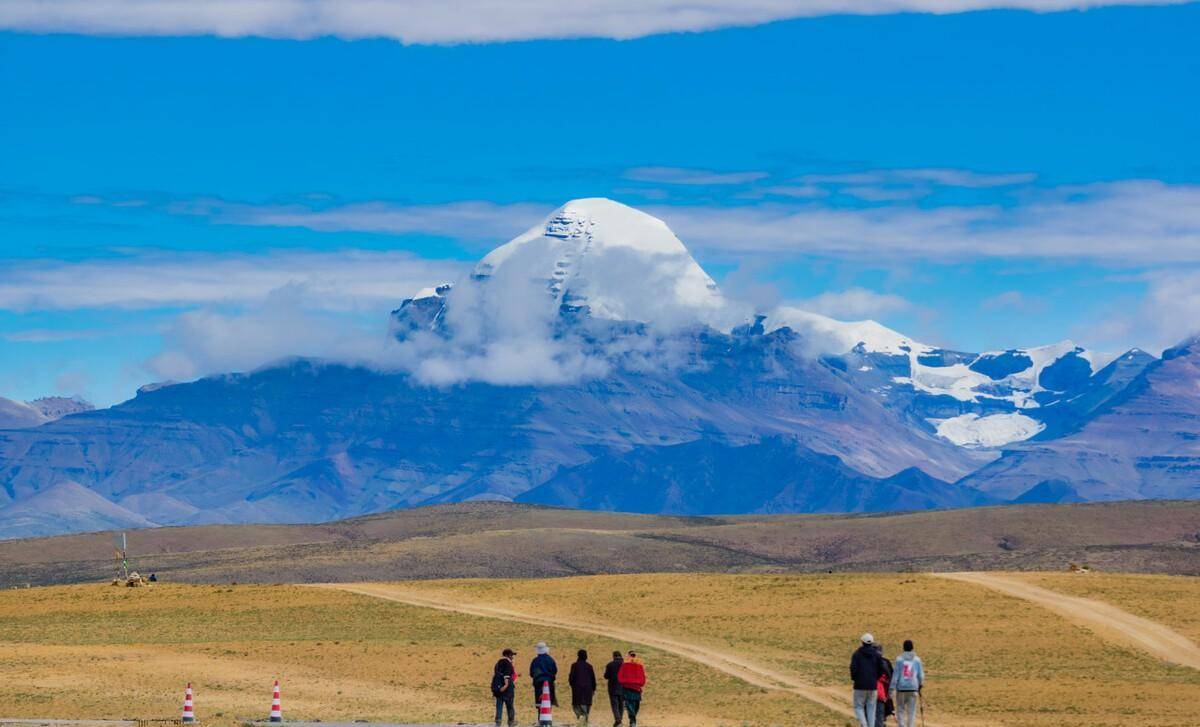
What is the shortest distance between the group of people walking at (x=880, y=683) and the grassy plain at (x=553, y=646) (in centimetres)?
835

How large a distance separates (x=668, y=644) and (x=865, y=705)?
1284 inches

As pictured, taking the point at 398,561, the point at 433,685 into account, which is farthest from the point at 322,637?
the point at 398,561

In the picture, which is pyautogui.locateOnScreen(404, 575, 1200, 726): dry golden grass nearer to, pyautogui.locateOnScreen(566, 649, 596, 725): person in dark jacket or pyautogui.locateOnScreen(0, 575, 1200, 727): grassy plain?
pyautogui.locateOnScreen(0, 575, 1200, 727): grassy plain

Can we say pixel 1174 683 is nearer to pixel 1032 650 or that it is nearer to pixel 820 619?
pixel 1032 650

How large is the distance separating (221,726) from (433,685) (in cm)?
1798

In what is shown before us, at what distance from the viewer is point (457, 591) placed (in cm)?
9931

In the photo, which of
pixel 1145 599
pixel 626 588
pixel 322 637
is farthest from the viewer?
pixel 626 588

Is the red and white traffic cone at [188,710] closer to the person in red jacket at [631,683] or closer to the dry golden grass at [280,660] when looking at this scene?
the dry golden grass at [280,660]

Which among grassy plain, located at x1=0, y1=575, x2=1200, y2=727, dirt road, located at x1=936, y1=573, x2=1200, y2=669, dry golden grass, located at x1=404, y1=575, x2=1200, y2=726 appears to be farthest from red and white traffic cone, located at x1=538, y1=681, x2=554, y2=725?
dirt road, located at x1=936, y1=573, x2=1200, y2=669

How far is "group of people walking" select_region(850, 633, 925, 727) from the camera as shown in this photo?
44.4 meters

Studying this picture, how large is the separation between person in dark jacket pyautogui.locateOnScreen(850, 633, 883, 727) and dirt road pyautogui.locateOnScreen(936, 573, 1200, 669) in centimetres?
3003

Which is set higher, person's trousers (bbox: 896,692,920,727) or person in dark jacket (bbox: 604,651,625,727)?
person in dark jacket (bbox: 604,651,625,727)

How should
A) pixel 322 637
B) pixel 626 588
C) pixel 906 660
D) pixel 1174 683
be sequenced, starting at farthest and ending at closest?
pixel 626 588 → pixel 322 637 → pixel 1174 683 → pixel 906 660

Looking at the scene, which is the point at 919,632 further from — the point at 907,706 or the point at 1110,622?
the point at 907,706
